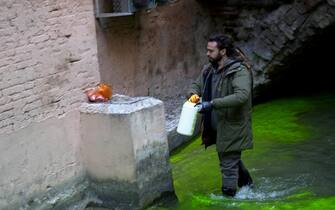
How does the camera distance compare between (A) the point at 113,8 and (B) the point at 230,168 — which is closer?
(B) the point at 230,168

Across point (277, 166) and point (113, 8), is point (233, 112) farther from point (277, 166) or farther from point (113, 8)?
point (113, 8)

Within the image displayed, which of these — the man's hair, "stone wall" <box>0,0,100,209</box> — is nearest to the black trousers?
the man's hair

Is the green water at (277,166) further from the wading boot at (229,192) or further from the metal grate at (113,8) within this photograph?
the metal grate at (113,8)

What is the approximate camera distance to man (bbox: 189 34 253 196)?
234 inches

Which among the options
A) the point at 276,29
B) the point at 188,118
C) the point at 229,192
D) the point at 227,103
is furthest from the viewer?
the point at 276,29

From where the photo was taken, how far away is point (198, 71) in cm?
1052

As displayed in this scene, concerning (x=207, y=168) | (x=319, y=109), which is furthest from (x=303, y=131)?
(x=207, y=168)

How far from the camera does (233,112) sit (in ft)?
20.1

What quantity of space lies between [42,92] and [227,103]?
170 cm

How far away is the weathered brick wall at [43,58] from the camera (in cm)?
557

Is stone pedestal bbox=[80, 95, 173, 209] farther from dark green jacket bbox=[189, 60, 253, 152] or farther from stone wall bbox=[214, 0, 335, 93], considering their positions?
stone wall bbox=[214, 0, 335, 93]

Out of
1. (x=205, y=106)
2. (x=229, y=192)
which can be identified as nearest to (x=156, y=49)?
(x=229, y=192)

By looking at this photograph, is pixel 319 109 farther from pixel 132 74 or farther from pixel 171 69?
pixel 132 74

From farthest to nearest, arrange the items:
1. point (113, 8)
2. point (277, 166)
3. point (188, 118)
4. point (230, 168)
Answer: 1. point (113, 8)
2. point (277, 166)
3. point (230, 168)
4. point (188, 118)
